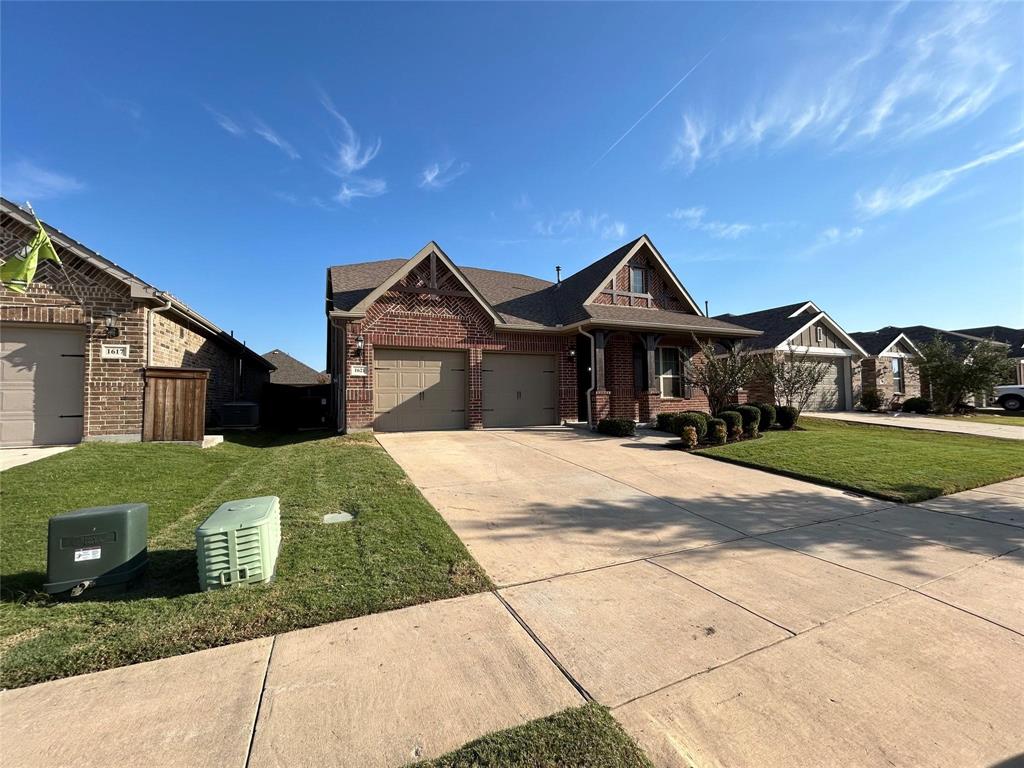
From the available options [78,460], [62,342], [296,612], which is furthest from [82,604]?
[62,342]

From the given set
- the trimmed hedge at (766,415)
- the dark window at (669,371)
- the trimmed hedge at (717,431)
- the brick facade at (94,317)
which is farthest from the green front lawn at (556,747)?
the dark window at (669,371)

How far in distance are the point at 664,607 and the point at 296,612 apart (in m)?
2.59

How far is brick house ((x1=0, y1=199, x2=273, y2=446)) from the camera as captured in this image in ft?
28.5

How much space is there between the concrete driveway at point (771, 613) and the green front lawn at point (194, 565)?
2.13ft

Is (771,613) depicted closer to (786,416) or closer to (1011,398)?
(786,416)

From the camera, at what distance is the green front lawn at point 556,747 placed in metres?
1.79

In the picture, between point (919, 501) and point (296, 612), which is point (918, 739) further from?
point (919, 501)

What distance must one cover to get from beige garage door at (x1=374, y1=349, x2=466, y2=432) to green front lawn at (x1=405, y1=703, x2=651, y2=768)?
34.6 feet

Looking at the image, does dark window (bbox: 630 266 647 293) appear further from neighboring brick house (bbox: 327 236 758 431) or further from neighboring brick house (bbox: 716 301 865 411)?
neighboring brick house (bbox: 716 301 865 411)

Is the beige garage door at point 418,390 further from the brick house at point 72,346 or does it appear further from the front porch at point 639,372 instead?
the brick house at point 72,346

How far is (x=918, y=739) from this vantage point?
1.98 metres

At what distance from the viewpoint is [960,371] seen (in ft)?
62.8

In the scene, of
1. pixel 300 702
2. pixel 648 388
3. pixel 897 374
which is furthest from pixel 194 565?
pixel 897 374

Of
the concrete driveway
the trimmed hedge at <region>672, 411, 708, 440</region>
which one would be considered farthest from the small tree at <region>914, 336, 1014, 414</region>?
the concrete driveway
